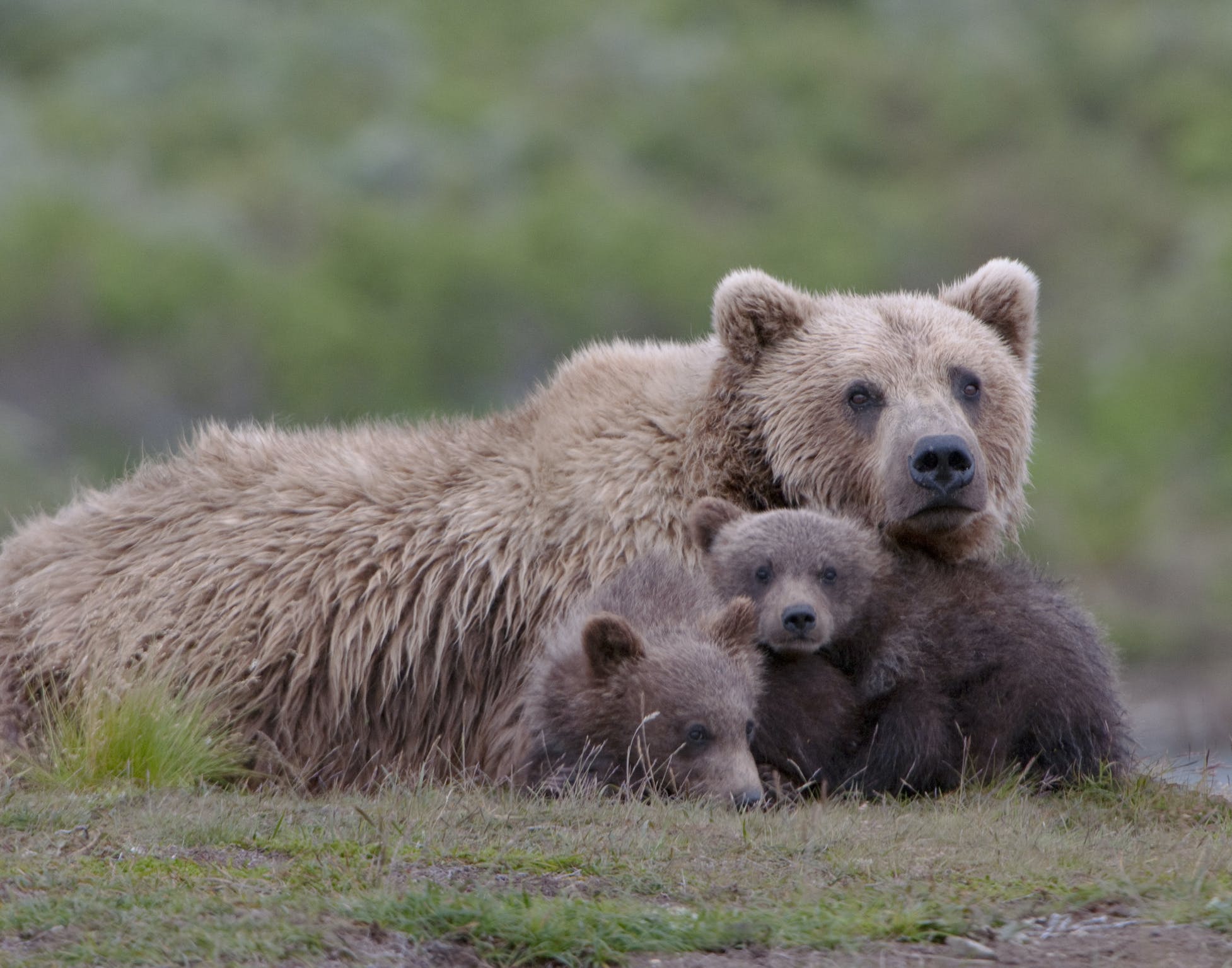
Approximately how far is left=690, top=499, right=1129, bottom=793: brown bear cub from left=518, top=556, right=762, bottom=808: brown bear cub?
0.21 meters

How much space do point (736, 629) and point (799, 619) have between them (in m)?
0.24

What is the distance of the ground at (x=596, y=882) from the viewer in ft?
15.8

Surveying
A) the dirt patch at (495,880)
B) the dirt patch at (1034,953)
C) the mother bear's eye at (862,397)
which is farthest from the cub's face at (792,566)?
the dirt patch at (1034,953)

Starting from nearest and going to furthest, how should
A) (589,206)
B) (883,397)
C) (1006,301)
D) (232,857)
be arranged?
1. (232,857)
2. (883,397)
3. (1006,301)
4. (589,206)

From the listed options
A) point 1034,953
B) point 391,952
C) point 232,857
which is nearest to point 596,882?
point 391,952

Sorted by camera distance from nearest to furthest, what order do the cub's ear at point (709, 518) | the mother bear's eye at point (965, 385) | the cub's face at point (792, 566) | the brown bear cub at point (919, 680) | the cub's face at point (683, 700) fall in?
the cub's face at point (683, 700)
the brown bear cub at point (919, 680)
the cub's face at point (792, 566)
the cub's ear at point (709, 518)
the mother bear's eye at point (965, 385)

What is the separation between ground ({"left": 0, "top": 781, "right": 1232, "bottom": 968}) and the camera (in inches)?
189

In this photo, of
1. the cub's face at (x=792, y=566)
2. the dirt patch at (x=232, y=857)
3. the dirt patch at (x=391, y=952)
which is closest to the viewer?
the dirt patch at (x=391, y=952)

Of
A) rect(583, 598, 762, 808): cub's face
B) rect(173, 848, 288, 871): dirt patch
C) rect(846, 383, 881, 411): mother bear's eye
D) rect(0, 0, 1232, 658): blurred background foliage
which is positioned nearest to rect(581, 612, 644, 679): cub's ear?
rect(583, 598, 762, 808): cub's face

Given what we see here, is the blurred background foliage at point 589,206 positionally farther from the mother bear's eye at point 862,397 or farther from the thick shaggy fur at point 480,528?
the mother bear's eye at point 862,397

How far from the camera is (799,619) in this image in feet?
23.6

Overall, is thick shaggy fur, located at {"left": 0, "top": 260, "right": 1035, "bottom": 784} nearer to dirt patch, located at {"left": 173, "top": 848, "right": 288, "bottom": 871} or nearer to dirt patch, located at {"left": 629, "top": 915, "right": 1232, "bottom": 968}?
dirt patch, located at {"left": 173, "top": 848, "right": 288, "bottom": 871}

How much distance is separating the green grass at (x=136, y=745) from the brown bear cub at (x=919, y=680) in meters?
2.15

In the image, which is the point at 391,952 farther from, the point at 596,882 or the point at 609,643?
the point at 609,643
